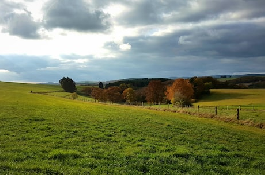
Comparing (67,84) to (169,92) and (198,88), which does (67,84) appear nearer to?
(169,92)

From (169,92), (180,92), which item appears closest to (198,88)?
(169,92)

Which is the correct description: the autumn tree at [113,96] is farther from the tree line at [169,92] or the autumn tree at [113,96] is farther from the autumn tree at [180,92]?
the autumn tree at [180,92]

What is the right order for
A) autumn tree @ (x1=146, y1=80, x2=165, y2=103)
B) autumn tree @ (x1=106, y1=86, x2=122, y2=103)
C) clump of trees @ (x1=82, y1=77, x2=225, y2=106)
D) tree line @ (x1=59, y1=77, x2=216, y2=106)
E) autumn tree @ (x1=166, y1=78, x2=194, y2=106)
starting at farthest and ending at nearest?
autumn tree @ (x1=106, y1=86, x2=122, y2=103) → autumn tree @ (x1=146, y1=80, x2=165, y2=103) → tree line @ (x1=59, y1=77, x2=216, y2=106) → clump of trees @ (x1=82, y1=77, x2=225, y2=106) → autumn tree @ (x1=166, y1=78, x2=194, y2=106)

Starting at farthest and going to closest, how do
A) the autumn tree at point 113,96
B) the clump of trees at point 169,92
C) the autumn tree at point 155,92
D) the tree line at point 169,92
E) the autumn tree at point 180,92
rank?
the autumn tree at point 113,96, the autumn tree at point 155,92, the tree line at point 169,92, the clump of trees at point 169,92, the autumn tree at point 180,92

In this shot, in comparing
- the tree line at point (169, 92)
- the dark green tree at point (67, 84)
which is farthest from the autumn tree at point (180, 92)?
the dark green tree at point (67, 84)

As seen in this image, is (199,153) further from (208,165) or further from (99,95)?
(99,95)

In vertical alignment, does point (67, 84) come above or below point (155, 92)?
above

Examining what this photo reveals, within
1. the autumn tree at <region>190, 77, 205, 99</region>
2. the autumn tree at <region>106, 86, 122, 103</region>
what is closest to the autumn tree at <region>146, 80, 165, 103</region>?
the autumn tree at <region>190, 77, 205, 99</region>

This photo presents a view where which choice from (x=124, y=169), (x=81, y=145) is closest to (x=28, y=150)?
(x=81, y=145)

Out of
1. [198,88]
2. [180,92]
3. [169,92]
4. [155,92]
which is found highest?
[198,88]

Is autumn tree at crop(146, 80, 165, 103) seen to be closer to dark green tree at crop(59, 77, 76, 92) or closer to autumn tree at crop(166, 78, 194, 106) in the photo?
autumn tree at crop(166, 78, 194, 106)

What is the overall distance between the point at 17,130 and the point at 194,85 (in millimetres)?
116503

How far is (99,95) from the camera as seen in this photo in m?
147

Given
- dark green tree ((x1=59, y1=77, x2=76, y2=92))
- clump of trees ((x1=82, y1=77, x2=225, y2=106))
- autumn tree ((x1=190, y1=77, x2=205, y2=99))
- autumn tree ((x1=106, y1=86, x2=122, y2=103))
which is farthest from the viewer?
dark green tree ((x1=59, y1=77, x2=76, y2=92))
